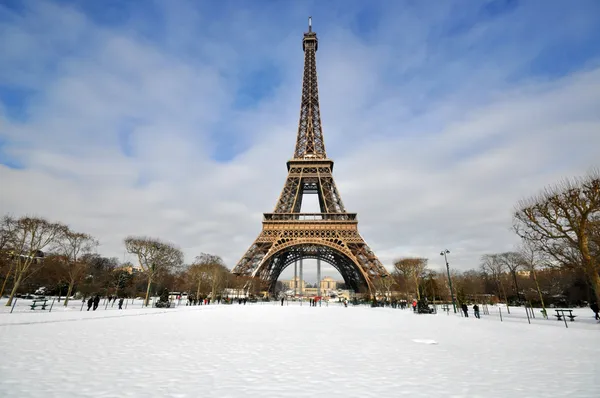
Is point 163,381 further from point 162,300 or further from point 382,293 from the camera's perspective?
point 382,293

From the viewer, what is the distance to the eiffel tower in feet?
145

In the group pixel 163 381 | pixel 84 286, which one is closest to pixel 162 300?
pixel 84 286

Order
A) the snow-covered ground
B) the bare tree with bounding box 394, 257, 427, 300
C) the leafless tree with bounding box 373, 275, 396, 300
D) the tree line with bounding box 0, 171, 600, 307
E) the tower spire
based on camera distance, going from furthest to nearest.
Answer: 1. the tower spire
2. the bare tree with bounding box 394, 257, 427, 300
3. the leafless tree with bounding box 373, 275, 396, 300
4. the tree line with bounding box 0, 171, 600, 307
5. the snow-covered ground

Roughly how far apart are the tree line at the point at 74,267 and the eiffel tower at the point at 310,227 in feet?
17.8

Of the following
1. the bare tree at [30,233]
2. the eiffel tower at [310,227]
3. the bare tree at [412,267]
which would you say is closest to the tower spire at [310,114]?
the eiffel tower at [310,227]

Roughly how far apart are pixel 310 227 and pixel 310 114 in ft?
81.7

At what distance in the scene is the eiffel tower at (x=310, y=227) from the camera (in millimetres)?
44219

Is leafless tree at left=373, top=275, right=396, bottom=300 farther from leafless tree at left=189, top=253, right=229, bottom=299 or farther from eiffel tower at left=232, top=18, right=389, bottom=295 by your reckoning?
leafless tree at left=189, top=253, right=229, bottom=299

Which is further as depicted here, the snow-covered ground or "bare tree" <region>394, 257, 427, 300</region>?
"bare tree" <region>394, 257, 427, 300</region>

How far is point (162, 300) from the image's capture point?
1262 inches

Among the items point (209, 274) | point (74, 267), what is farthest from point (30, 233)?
point (209, 274)

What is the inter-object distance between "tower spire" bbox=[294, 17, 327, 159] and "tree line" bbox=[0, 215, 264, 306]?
26098mm

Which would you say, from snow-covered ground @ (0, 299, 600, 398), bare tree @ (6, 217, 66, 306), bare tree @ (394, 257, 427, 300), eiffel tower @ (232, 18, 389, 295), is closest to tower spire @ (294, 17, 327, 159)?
eiffel tower @ (232, 18, 389, 295)

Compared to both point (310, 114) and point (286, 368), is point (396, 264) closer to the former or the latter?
point (310, 114)
